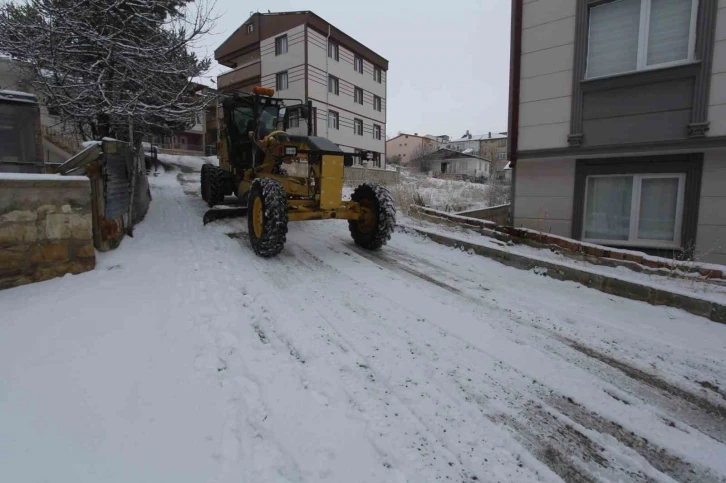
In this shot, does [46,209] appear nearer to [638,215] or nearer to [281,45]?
[638,215]

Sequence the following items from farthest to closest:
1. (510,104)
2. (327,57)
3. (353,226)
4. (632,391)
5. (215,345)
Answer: (327,57), (510,104), (353,226), (215,345), (632,391)

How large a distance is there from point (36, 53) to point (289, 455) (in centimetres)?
903

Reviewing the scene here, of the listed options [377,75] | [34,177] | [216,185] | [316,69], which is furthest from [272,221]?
[377,75]

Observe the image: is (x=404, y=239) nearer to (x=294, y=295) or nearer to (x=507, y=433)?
(x=294, y=295)

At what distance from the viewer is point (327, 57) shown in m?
25.3

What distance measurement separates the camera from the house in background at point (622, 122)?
19.0 feet

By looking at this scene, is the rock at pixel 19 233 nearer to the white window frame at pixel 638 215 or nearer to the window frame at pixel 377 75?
the white window frame at pixel 638 215

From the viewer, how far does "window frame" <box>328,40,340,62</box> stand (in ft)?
84.4

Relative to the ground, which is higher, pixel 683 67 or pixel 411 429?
pixel 683 67

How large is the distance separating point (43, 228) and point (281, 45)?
24.4 metres

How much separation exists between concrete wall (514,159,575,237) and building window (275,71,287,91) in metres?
20.9

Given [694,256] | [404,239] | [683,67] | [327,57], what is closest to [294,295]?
[404,239]

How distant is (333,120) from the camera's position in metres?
26.5

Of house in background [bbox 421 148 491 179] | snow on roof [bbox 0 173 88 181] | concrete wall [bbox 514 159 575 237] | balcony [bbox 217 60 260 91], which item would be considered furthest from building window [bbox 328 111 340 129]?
house in background [bbox 421 148 491 179]
